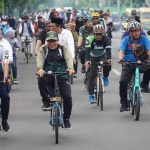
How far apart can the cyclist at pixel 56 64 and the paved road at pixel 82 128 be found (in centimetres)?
55

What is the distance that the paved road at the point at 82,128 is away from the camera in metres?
10.4

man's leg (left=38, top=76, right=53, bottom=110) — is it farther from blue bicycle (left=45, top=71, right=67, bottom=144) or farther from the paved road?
the paved road

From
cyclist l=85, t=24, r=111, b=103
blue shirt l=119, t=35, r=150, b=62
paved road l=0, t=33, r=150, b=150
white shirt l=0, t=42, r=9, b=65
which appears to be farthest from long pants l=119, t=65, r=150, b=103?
white shirt l=0, t=42, r=9, b=65

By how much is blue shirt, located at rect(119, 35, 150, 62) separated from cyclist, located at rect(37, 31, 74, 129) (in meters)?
1.78

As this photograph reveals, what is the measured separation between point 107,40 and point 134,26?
2.27 m

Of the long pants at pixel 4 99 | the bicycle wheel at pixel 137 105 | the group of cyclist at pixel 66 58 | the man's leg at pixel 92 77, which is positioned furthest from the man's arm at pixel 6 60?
the man's leg at pixel 92 77

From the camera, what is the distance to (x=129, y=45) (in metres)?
12.8

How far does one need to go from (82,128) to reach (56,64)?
1.33 metres

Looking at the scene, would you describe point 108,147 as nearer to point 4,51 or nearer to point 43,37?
point 4,51

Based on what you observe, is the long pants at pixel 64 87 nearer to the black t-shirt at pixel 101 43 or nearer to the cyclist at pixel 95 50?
the cyclist at pixel 95 50

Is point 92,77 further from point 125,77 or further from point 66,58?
point 66,58

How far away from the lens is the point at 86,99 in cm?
1602

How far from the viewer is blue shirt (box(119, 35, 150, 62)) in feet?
41.7

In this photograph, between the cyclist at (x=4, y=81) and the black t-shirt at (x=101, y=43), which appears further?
the black t-shirt at (x=101, y=43)
